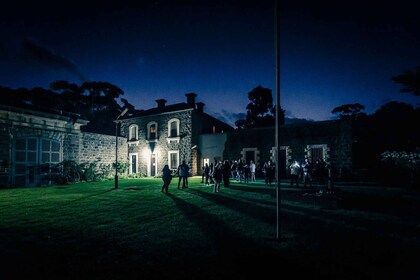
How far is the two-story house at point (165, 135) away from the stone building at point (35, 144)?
21.7 feet

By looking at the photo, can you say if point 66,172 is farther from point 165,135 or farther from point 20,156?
point 165,135

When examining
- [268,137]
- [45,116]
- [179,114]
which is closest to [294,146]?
[268,137]

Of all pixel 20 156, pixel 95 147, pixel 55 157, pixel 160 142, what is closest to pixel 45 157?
pixel 55 157

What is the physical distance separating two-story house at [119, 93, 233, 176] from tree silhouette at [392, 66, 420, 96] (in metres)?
17.8

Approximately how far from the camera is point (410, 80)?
48.0 feet

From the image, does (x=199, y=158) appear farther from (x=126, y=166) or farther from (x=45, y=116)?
(x=45, y=116)

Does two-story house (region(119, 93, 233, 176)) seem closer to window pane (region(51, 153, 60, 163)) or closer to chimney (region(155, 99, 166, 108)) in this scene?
chimney (region(155, 99, 166, 108))

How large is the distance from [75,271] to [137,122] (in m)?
27.7

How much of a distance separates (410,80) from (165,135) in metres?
21.7

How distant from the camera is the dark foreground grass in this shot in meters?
4.00

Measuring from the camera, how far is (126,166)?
27797 mm

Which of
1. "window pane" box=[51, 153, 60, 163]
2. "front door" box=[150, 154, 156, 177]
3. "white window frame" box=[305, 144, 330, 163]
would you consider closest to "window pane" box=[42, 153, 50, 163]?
"window pane" box=[51, 153, 60, 163]

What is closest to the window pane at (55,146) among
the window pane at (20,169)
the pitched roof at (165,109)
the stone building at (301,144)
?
the window pane at (20,169)

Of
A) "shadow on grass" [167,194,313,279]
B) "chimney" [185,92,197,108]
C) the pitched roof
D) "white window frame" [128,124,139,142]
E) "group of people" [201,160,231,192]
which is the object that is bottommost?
"shadow on grass" [167,194,313,279]
